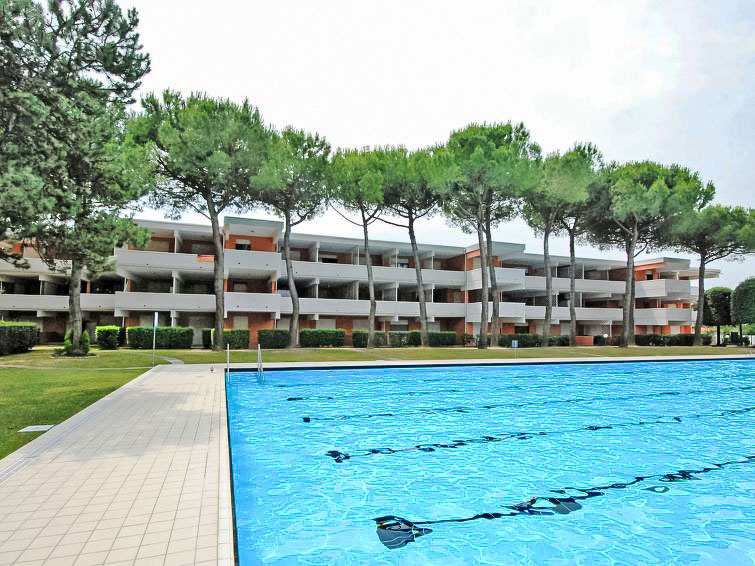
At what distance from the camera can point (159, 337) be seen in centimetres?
2780

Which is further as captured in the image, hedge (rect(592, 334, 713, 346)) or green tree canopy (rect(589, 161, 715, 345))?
hedge (rect(592, 334, 713, 346))

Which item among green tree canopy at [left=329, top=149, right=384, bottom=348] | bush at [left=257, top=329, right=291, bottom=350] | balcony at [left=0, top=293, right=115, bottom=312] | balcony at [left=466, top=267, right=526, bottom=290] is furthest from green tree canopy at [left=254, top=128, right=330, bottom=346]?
balcony at [left=466, top=267, right=526, bottom=290]

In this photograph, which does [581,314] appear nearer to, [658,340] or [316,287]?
[658,340]

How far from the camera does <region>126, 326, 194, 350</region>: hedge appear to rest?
90.5 ft

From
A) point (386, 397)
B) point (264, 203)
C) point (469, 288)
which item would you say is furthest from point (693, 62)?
point (469, 288)

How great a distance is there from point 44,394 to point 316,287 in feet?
79.4

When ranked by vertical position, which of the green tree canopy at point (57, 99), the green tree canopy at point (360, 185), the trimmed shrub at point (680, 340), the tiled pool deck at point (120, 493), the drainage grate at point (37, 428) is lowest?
the drainage grate at point (37, 428)

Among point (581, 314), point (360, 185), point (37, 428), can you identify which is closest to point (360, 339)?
point (360, 185)

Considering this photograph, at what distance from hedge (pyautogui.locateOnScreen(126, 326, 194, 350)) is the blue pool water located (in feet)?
54.0

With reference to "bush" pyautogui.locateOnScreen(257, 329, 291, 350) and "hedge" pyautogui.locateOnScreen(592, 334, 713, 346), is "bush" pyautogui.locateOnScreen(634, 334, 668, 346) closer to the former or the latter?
"hedge" pyautogui.locateOnScreen(592, 334, 713, 346)

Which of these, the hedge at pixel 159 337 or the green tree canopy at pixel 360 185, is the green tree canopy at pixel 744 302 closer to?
the green tree canopy at pixel 360 185

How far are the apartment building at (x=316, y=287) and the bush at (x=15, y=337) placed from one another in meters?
4.78

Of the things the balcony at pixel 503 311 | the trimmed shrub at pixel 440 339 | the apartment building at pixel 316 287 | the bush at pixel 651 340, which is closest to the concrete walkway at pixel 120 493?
the apartment building at pixel 316 287

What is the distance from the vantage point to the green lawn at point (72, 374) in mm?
8766
